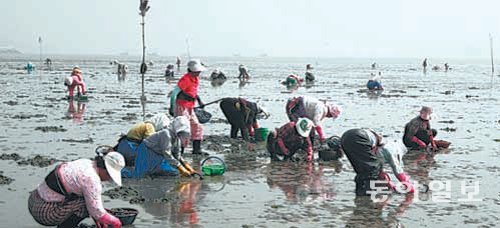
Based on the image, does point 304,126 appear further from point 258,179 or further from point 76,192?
point 76,192

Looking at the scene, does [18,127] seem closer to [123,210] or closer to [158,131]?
[158,131]

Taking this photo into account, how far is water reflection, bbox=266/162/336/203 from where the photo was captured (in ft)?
31.6

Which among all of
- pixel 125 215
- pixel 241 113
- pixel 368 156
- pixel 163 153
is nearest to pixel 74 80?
pixel 241 113

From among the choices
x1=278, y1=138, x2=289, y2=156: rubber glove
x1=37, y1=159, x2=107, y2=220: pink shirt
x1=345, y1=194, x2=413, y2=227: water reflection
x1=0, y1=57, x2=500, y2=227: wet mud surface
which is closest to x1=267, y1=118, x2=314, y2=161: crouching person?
x1=278, y1=138, x2=289, y2=156: rubber glove

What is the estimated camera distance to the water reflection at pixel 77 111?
18.9 metres

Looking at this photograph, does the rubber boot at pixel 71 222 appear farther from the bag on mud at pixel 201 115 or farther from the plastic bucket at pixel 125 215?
the bag on mud at pixel 201 115

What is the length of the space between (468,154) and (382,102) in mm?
13831

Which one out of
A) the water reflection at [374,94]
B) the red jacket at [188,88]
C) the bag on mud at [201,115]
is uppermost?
the red jacket at [188,88]

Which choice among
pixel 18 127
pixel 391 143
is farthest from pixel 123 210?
pixel 18 127

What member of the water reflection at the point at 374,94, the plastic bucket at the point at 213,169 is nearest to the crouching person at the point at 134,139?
the plastic bucket at the point at 213,169

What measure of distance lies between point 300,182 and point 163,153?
7.60 ft

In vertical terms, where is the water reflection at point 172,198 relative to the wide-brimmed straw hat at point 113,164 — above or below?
below

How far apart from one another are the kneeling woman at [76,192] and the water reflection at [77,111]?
1166cm

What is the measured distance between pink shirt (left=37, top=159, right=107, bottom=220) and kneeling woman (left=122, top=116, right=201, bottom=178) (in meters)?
3.58
